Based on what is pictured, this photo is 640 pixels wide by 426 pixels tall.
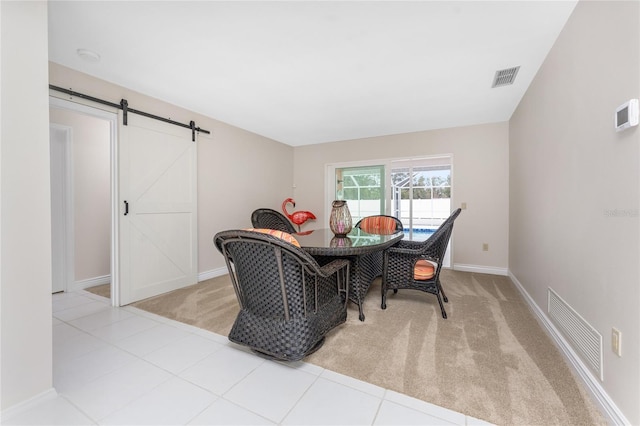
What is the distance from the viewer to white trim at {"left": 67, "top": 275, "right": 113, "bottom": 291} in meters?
3.29

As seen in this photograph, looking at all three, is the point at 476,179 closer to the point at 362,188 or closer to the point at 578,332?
the point at 362,188

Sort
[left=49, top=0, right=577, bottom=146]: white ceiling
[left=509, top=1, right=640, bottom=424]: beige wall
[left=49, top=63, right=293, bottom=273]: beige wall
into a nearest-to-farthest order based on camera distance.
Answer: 1. [left=509, top=1, right=640, bottom=424]: beige wall
2. [left=49, top=0, right=577, bottom=146]: white ceiling
3. [left=49, top=63, right=293, bottom=273]: beige wall

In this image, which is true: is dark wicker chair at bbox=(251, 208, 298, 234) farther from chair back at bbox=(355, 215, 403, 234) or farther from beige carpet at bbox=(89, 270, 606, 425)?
chair back at bbox=(355, 215, 403, 234)

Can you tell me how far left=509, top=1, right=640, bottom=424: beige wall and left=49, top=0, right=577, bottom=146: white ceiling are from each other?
39 centimetres

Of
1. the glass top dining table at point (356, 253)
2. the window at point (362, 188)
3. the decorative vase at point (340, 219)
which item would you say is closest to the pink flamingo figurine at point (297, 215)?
the window at point (362, 188)

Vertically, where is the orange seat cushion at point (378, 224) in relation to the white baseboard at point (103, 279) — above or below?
above

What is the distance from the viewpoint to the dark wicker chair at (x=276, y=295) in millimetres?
1537

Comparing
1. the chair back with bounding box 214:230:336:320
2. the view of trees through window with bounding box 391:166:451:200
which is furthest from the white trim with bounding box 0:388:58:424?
the view of trees through window with bounding box 391:166:451:200

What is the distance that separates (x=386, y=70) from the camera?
2.41m

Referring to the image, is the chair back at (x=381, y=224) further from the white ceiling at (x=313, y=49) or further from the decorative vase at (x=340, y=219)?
the white ceiling at (x=313, y=49)

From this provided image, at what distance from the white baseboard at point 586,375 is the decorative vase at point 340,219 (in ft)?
5.70

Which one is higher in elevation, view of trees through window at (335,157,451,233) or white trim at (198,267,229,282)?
view of trees through window at (335,157,451,233)

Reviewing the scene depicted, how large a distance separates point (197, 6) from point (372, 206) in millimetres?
3956

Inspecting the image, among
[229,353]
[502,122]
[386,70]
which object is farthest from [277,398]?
[502,122]
